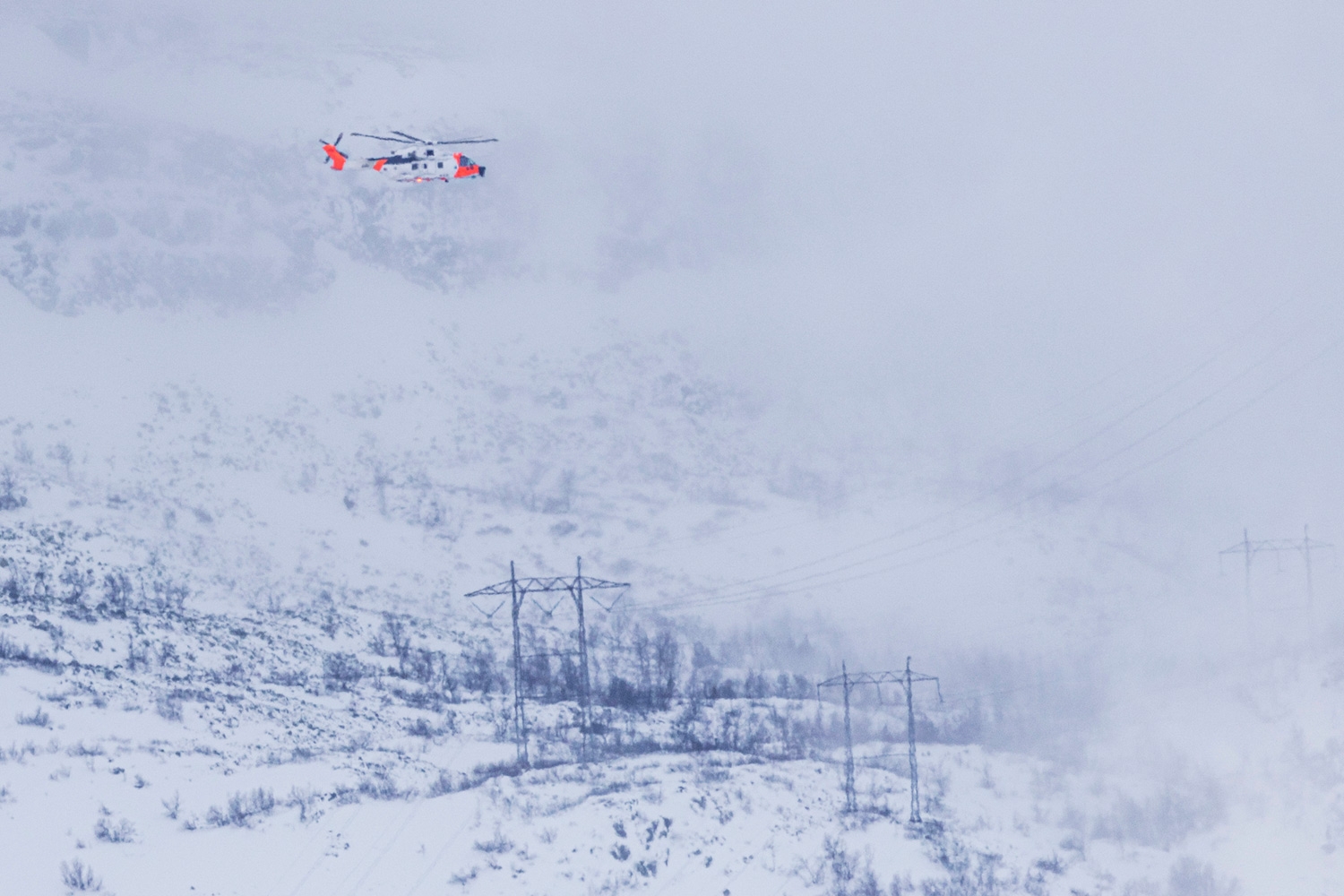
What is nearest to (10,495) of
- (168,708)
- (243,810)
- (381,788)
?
(168,708)

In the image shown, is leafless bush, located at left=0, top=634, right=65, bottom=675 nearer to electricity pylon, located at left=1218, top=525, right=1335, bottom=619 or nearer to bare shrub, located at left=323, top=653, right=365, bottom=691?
bare shrub, located at left=323, top=653, right=365, bottom=691

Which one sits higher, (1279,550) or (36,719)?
(1279,550)

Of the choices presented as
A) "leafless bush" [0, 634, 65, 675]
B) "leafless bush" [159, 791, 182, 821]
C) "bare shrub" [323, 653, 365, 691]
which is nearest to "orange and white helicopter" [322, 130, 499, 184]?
"leafless bush" [0, 634, 65, 675]

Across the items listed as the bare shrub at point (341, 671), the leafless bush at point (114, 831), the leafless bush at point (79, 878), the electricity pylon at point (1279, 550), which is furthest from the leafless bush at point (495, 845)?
the electricity pylon at point (1279, 550)

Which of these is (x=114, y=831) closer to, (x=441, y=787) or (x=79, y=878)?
(x=79, y=878)

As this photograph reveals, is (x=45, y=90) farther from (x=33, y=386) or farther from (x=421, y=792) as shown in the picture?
(x=421, y=792)

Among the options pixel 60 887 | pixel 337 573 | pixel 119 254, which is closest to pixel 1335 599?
pixel 337 573
